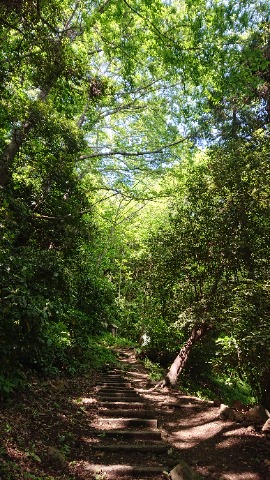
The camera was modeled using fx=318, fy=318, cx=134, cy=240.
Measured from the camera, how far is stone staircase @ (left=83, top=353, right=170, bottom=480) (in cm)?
421

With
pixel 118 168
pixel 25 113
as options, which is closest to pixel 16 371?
pixel 25 113

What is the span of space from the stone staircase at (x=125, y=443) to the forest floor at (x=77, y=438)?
20 centimetres

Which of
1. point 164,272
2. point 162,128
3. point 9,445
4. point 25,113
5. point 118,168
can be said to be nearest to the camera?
point 9,445

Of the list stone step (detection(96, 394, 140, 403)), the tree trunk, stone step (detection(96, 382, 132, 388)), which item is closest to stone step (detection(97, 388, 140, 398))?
stone step (detection(96, 394, 140, 403))

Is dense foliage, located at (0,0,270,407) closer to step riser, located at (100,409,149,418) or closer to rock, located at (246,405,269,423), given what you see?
rock, located at (246,405,269,423)

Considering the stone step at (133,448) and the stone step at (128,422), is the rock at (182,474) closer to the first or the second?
the stone step at (133,448)

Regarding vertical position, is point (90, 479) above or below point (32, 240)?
below

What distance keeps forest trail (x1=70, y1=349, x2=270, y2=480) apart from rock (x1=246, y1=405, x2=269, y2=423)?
339 millimetres

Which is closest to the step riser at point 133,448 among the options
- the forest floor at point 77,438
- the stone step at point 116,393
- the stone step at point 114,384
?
the forest floor at point 77,438

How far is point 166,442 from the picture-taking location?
5.57m

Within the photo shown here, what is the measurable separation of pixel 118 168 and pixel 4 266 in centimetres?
1137

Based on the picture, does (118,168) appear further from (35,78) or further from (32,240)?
(35,78)

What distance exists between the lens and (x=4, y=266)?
4852mm

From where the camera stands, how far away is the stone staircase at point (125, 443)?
166 inches
